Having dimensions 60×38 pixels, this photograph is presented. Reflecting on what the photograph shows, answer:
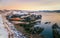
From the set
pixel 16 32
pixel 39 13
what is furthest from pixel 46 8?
pixel 16 32

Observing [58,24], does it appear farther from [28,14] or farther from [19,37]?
[19,37]

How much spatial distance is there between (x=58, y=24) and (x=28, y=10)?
0.38 metres

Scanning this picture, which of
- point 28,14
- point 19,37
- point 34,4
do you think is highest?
point 34,4

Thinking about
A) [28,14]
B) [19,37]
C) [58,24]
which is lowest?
[19,37]

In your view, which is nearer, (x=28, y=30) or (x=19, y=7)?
(x=28, y=30)

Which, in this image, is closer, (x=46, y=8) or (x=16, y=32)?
(x=16, y=32)

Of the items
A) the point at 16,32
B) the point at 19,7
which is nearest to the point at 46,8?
the point at 19,7

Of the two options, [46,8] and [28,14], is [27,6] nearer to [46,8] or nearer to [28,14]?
[28,14]

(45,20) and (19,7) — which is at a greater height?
(19,7)

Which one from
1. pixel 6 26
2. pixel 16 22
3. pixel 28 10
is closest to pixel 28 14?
pixel 28 10

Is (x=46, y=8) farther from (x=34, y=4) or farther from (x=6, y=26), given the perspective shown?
(x=6, y=26)

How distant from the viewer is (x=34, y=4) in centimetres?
157

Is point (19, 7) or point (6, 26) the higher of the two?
point (19, 7)

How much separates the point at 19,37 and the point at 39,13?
0.36m
